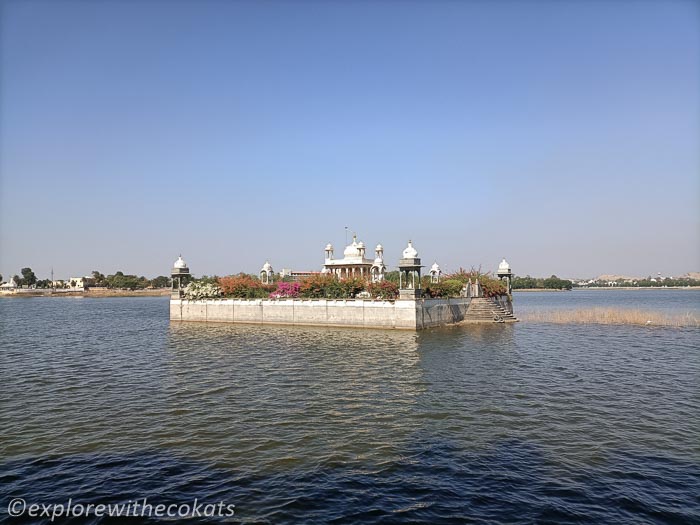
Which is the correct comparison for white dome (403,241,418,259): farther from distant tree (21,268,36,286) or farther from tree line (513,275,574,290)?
distant tree (21,268,36,286)

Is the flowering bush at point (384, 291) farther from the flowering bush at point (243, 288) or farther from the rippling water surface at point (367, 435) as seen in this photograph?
the rippling water surface at point (367, 435)

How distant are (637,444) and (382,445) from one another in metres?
6.86

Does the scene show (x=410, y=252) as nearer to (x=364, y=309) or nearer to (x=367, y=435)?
(x=364, y=309)

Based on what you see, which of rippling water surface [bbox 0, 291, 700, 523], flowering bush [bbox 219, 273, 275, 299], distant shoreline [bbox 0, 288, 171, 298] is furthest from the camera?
distant shoreline [bbox 0, 288, 171, 298]

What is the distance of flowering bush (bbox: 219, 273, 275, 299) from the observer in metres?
49.4

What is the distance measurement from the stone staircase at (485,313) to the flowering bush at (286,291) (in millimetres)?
17159

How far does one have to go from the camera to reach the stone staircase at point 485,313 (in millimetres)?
46812

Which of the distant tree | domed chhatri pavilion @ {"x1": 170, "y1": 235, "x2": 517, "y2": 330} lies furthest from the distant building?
domed chhatri pavilion @ {"x1": 170, "y1": 235, "x2": 517, "y2": 330}

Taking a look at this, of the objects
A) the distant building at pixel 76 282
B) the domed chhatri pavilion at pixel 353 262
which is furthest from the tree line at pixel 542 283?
the distant building at pixel 76 282

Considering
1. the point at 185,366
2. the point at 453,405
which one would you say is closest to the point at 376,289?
the point at 185,366

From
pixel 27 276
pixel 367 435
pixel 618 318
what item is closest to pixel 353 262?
pixel 618 318

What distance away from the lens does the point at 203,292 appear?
51250 mm

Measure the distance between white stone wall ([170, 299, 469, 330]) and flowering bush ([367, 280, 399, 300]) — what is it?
1.75 m

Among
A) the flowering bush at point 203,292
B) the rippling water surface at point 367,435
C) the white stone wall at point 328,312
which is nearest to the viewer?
the rippling water surface at point 367,435
